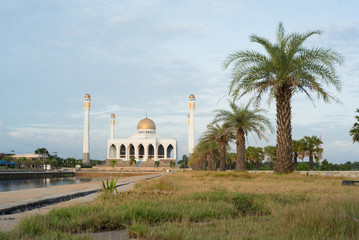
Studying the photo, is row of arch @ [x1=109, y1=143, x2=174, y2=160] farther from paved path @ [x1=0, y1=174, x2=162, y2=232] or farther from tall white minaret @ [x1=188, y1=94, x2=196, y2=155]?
paved path @ [x1=0, y1=174, x2=162, y2=232]

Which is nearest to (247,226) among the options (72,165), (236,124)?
(236,124)

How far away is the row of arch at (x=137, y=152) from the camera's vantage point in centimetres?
9200

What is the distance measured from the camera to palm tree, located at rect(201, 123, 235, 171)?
96.5 feet

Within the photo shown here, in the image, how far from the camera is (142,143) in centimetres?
9169

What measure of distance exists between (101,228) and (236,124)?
2184 cm

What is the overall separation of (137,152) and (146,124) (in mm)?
10867

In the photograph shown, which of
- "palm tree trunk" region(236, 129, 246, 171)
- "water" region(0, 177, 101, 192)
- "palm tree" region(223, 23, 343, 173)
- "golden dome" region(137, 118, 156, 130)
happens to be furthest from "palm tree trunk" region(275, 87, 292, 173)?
"golden dome" region(137, 118, 156, 130)

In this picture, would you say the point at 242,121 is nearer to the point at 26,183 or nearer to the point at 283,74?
the point at 283,74

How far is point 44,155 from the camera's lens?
365ft

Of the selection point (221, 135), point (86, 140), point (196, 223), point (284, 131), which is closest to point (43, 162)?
point (86, 140)

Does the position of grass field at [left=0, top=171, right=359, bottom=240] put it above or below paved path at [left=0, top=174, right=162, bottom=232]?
above

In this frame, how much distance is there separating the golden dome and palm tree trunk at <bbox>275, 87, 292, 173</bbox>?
8394cm

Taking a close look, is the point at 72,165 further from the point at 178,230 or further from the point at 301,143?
the point at 178,230

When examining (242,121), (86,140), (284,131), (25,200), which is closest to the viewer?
(25,200)
